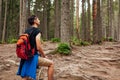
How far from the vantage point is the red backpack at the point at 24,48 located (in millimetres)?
5855

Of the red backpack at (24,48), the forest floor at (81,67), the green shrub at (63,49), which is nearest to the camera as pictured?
the red backpack at (24,48)

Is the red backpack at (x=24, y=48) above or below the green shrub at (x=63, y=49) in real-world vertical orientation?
above

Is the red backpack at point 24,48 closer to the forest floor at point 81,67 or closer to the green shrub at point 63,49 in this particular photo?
the forest floor at point 81,67

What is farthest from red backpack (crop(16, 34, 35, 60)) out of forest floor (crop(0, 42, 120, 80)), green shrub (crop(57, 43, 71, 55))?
green shrub (crop(57, 43, 71, 55))

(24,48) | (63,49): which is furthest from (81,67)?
(24,48)

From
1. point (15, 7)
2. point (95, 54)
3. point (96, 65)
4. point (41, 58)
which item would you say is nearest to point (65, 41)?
point (95, 54)

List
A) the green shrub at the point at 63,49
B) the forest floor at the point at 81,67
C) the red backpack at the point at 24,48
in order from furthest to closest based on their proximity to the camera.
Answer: the green shrub at the point at 63,49
the forest floor at the point at 81,67
the red backpack at the point at 24,48

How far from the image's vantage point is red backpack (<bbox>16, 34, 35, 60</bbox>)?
Result: 5855 mm

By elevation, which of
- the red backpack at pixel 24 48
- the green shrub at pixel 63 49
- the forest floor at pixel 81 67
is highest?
the red backpack at pixel 24 48

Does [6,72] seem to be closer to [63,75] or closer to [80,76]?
[63,75]

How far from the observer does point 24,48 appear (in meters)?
5.87

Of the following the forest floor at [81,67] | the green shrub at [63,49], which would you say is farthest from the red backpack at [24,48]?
the green shrub at [63,49]

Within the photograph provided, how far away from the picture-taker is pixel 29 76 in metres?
6.09

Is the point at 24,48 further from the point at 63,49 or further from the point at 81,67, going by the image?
the point at 63,49
